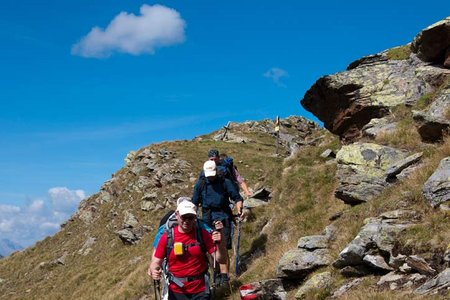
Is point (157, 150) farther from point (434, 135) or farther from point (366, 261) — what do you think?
point (366, 261)

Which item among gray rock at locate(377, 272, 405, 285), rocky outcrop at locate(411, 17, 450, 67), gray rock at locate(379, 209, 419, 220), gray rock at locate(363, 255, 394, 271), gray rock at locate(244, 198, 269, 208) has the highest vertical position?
rocky outcrop at locate(411, 17, 450, 67)

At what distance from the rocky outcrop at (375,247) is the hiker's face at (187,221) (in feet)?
11.0

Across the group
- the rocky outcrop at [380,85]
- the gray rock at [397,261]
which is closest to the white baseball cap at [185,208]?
the gray rock at [397,261]

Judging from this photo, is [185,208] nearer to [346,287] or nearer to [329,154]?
[346,287]

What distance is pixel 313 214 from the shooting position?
1403 centimetres

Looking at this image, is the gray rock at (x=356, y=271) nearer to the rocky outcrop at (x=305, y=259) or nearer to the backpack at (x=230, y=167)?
the rocky outcrop at (x=305, y=259)

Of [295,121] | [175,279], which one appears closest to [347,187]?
[175,279]

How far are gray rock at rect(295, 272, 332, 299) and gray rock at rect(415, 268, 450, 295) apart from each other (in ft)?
7.43

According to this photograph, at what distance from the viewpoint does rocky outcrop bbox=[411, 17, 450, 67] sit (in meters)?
16.4

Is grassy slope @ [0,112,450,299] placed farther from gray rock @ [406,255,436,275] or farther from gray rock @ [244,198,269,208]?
gray rock @ [244,198,269,208]

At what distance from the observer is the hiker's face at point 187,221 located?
699cm

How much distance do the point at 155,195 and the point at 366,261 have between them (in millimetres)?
33933

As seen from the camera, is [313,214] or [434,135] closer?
[434,135]

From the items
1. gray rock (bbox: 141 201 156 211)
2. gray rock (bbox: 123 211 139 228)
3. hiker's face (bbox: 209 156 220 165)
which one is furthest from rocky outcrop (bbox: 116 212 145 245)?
hiker's face (bbox: 209 156 220 165)
